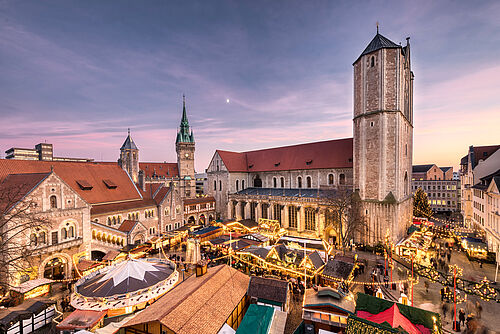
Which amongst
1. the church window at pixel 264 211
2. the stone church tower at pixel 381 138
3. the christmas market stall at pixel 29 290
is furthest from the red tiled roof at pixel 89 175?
the stone church tower at pixel 381 138

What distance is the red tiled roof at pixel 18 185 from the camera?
62.3 feet

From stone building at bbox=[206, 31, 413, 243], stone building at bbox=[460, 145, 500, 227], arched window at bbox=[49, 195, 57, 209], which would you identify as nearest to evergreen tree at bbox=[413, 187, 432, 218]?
stone building at bbox=[460, 145, 500, 227]

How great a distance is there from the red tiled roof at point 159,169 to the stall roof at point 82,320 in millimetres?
53402

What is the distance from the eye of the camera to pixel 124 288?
549 inches

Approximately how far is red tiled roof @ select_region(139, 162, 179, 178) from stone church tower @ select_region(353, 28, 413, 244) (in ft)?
175

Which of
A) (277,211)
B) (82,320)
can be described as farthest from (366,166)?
(82,320)

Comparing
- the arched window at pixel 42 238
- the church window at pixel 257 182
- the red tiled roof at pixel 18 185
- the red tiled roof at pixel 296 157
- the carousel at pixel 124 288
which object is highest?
the red tiled roof at pixel 296 157

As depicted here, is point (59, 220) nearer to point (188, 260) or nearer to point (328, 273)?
point (188, 260)

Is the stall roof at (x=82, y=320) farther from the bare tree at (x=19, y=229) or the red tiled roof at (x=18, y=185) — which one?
the red tiled roof at (x=18, y=185)

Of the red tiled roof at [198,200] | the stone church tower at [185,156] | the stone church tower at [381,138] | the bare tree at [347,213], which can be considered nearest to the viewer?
the stone church tower at [381,138]

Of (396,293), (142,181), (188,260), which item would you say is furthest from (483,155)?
(142,181)

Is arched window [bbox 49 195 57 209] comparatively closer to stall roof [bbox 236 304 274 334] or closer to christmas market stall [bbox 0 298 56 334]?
christmas market stall [bbox 0 298 56 334]

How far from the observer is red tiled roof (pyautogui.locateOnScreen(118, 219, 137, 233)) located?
1060 inches

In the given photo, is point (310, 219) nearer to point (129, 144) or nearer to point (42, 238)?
point (42, 238)
